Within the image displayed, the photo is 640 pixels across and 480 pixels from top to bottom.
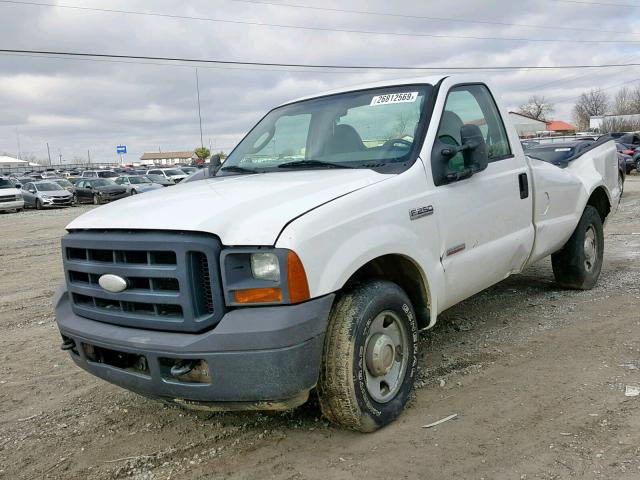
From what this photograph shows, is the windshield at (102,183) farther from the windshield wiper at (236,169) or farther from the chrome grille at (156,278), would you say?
the chrome grille at (156,278)

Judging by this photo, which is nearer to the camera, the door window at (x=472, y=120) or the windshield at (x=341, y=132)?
the windshield at (x=341, y=132)

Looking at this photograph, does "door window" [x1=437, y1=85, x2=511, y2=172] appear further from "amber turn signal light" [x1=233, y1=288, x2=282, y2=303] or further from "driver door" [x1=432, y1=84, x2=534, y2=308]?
"amber turn signal light" [x1=233, y1=288, x2=282, y2=303]

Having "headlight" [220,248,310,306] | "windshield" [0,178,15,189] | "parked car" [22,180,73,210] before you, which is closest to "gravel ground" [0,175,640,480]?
"headlight" [220,248,310,306]

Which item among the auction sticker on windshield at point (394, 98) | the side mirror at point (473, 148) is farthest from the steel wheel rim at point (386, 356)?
the auction sticker on windshield at point (394, 98)

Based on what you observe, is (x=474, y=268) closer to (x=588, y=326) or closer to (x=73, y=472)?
(x=588, y=326)

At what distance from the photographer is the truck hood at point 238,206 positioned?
9.08ft

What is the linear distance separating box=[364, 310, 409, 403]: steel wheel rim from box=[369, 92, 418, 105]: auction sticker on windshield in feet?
5.18

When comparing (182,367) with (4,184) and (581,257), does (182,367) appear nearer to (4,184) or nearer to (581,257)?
(581,257)

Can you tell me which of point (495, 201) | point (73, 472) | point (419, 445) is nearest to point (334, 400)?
point (419, 445)

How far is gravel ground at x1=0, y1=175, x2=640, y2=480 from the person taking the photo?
296cm

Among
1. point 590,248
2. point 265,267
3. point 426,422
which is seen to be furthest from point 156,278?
point 590,248

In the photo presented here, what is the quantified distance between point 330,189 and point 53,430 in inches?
89.9

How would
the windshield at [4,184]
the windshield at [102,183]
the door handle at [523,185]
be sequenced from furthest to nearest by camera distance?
the windshield at [102,183] < the windshield at [4,184] < the door handle at [523,185]

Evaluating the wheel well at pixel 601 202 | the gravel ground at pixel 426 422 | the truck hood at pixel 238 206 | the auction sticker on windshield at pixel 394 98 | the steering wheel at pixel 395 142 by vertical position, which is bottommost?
the gravel ground at pixel 426 422
